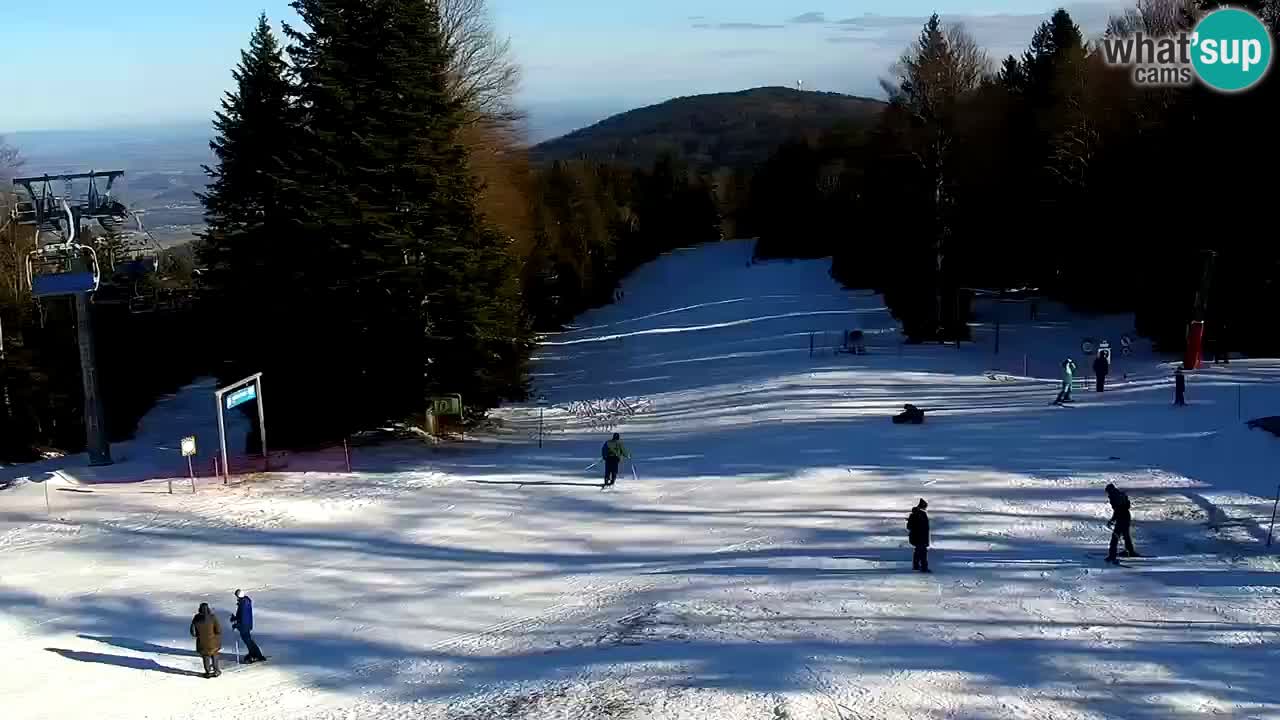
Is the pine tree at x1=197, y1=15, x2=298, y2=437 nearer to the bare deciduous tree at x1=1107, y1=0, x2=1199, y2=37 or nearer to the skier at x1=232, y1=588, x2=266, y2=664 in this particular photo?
the skier at x1=232, y1=588, x2=266, y2=664

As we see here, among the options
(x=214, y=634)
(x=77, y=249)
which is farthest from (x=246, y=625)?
(x=77, y=249)

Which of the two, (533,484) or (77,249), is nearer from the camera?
(533,484)

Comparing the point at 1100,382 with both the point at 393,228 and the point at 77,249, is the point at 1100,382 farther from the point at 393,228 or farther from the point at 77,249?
the point at 77,249

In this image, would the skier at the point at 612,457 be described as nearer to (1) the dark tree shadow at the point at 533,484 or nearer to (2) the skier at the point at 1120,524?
(1) the dark tree shadow at the point at 533,484

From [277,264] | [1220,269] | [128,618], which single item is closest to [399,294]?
[277,264]

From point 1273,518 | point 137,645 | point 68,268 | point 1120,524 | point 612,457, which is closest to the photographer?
point 137,645

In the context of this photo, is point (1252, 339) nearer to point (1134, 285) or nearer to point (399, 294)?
point (1134, 285)

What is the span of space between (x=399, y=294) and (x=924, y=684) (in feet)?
63.0

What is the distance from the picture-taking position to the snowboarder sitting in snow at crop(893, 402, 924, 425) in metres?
24.1

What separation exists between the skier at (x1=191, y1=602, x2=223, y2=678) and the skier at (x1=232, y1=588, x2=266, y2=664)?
0.35m

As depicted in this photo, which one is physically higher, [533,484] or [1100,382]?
[1100,382]

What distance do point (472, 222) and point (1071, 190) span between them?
31120 mm

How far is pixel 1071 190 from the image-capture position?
48.3 metres

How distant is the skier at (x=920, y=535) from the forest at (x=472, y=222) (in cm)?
1487
